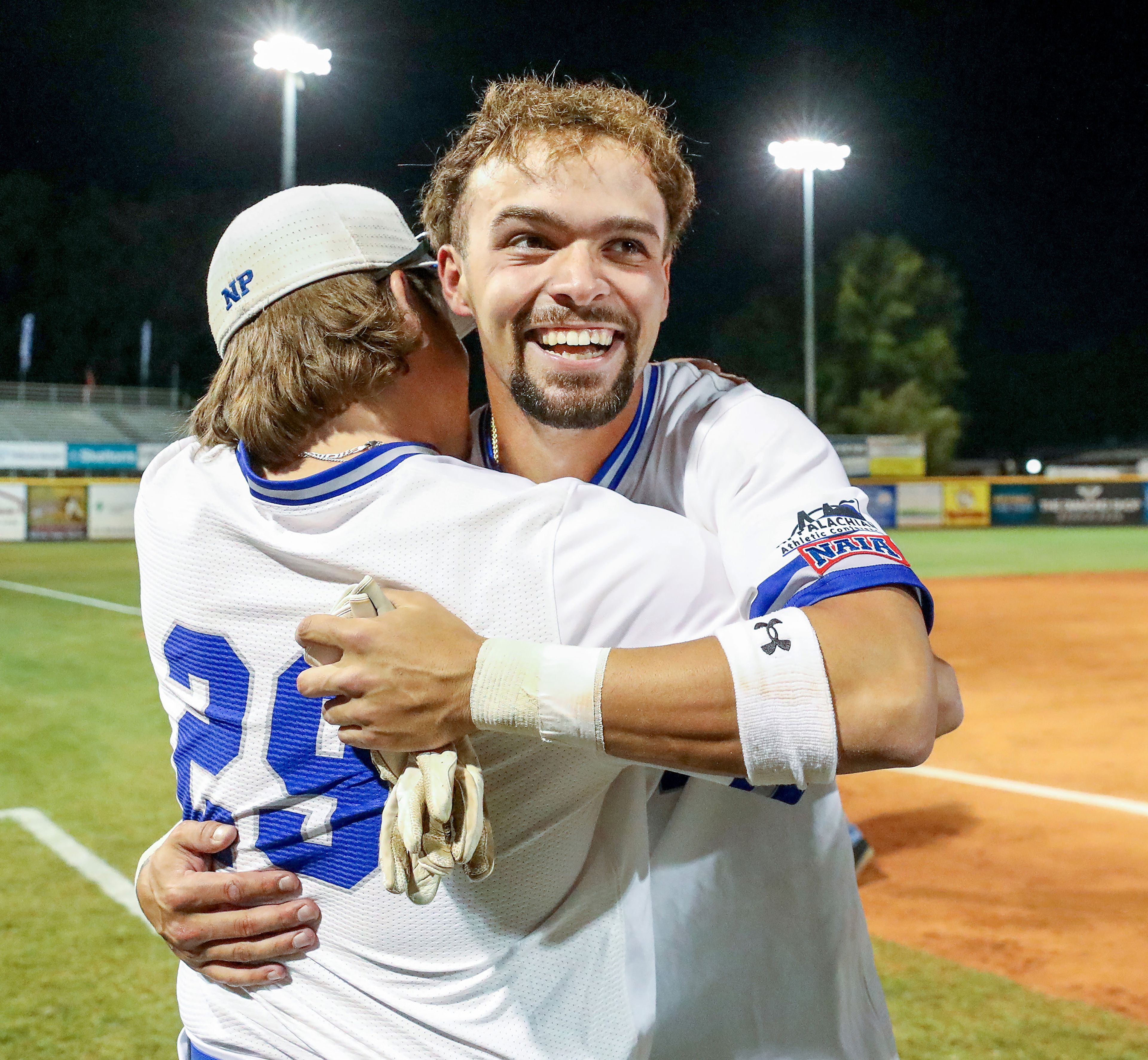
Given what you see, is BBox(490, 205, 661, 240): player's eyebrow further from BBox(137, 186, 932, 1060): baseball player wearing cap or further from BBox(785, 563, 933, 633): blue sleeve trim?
BBox(785, 563, 933, 633): blue sleeve trim

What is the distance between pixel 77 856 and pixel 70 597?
1098 cm

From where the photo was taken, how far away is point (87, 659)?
10.5m

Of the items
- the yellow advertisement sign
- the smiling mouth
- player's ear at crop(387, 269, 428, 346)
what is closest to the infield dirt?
the smiling mouth

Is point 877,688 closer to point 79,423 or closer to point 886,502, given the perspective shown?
point 886,502

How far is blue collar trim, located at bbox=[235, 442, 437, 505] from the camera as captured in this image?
1.48 metres

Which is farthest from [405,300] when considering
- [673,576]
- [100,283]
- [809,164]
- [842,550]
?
[100,283]

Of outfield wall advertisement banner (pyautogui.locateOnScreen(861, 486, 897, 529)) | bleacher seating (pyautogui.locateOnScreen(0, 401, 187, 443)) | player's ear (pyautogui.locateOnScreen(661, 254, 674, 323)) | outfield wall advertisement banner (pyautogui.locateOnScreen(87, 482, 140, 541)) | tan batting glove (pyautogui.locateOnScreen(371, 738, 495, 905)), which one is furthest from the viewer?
bleacher seating (pyautogui.locateOnScreen(0, 401, 187, 443))

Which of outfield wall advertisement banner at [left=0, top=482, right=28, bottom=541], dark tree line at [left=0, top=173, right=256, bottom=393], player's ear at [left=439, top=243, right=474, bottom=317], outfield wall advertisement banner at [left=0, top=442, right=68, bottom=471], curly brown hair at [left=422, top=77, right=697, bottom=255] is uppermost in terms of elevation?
dark tree line at [left=0, top=173, right=256, bottom=393]

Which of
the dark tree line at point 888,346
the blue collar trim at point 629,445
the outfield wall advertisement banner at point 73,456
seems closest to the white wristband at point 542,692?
the blue collar trim at point 629,445

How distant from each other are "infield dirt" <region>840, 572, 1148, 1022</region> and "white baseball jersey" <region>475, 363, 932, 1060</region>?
2505mm

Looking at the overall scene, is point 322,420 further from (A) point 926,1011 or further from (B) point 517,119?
(A) point 926,1011

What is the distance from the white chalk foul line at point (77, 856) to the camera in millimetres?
4742

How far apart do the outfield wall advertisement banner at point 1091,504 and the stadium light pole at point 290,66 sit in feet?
74.2

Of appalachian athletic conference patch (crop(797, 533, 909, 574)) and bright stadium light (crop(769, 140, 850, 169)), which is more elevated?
bright stadium light (crop(769, 140, 850, 169))
